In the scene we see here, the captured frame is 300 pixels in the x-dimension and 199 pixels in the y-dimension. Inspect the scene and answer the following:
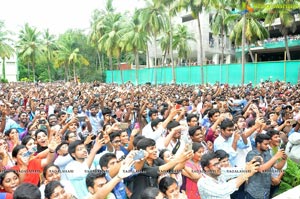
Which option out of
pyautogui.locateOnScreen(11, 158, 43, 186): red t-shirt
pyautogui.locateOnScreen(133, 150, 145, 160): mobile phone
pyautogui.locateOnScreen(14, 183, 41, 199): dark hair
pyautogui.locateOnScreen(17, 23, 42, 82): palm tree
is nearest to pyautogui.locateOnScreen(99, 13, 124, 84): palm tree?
pyautogui.locateOnScreen(17, 23, 42, 82): palm tree

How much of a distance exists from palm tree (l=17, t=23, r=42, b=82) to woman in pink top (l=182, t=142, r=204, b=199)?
38.5 m

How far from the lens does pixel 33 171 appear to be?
391cm

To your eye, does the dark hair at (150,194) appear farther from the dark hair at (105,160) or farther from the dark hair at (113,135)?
the dark hair at (113,135)

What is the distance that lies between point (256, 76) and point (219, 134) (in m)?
16.9

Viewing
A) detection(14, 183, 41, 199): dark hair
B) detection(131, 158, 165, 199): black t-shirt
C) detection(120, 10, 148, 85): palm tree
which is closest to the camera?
detection(14, 183, 41, 199): dark hair

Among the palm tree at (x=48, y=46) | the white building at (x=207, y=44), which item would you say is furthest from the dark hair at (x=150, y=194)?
the palm tree at (x=48, y=46)

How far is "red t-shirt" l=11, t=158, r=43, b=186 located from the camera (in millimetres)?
3826

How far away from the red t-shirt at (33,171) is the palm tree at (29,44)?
37.8 metres

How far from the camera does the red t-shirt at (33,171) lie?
12.6 feet

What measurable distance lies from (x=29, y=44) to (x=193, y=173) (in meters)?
40.0

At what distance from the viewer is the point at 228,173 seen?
3764 mm

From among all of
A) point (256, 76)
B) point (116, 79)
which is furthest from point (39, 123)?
point (116, 79)

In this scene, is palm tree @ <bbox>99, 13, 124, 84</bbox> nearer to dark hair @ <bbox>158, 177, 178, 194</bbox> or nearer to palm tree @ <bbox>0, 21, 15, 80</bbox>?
palm tree @ <bbox>0, 21, 15, 80</bbox>

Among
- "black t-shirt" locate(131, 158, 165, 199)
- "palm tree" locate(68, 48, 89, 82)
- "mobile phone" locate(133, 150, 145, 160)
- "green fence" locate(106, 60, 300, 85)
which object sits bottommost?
"black t-shirt" locate(131, 158, 165, 199)
